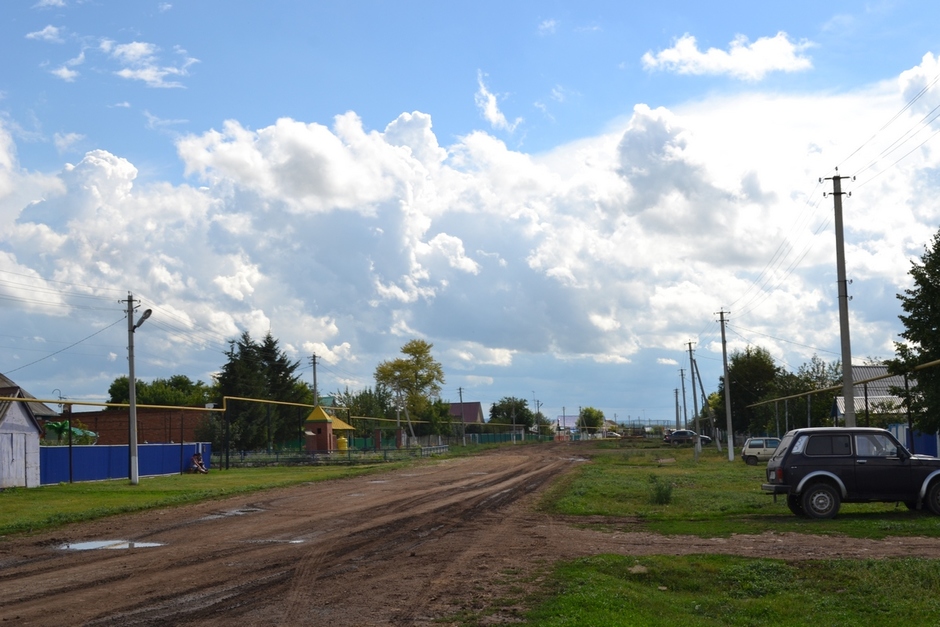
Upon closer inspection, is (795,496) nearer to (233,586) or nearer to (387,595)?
(387,595)

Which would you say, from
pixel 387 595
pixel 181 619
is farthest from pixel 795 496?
pixel 181 619

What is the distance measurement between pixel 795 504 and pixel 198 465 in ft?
103

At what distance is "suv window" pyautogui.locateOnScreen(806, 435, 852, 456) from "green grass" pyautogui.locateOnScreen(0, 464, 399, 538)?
1571 centimetres

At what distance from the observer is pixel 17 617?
9172 mm

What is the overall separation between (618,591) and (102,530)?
1163cm

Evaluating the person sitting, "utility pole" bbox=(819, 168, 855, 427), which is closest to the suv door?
"utility pole" bbox=(819, 168, 855, 427)

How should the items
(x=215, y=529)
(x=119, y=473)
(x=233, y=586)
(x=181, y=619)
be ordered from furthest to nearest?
(x=119, y=473) → (x=215, y=529) → (x=233, y=586) → (x=181, y=619)

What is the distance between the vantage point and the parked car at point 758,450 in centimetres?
4456

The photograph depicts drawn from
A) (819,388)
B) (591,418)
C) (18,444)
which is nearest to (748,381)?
(819,388)

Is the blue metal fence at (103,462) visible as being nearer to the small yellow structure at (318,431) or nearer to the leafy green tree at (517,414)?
the small yellow structure at (318,431)

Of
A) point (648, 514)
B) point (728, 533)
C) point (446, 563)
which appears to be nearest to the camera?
point (446, 563)

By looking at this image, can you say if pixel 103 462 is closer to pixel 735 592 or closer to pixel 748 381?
pixel 735 592

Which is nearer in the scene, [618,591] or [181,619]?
[181,619]

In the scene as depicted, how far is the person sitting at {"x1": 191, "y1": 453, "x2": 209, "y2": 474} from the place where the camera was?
41906 millimetres
